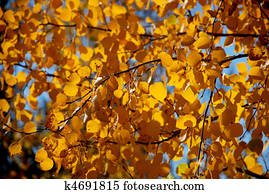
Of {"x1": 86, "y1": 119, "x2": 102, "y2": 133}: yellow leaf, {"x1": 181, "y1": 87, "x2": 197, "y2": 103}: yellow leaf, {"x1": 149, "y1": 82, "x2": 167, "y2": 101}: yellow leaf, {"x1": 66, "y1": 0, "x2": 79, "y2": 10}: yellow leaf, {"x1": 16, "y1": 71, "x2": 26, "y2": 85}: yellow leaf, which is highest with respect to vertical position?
{"x1": 66, "y1": 0, "x2": 79, "y2": 10}: yellow leaf

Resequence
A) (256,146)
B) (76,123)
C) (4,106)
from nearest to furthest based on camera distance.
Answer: (256,146), (76,123), (4,106)

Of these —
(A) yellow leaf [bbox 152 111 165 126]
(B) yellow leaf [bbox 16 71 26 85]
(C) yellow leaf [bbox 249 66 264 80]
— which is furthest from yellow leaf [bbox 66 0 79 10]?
(C) yellow leaf [bbox 249 66 264 80]

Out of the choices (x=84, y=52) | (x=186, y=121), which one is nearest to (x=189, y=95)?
(x=186, y=121)

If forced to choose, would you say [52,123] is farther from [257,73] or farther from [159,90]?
[257,73]

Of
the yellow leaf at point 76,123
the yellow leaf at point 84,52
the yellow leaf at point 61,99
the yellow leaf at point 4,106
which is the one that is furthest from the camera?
the yellow leaf at point 84,52

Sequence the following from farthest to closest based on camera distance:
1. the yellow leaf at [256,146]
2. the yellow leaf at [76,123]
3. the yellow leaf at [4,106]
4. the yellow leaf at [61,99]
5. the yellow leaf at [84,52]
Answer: the yellow leaf at [84,52]
the yellow leaf at [4,106]
the yellow leaf at [61,99]
the yellow leaf at [76,123]
the yellow leaf at [256,146]

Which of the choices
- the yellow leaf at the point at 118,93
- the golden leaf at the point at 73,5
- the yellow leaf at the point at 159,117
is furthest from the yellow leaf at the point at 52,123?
the golden leaf at the point at 73,5

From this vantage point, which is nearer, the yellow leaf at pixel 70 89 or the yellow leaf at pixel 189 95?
the yellow leaf at pixel 189 95

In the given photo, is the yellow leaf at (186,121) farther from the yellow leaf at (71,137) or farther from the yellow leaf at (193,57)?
the yellow leaf at (71,137)

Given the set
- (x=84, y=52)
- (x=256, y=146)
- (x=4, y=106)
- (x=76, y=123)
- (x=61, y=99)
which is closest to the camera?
(x=256, y=146)

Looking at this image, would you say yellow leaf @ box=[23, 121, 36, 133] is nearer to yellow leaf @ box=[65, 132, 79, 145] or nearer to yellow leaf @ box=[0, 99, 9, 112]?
yellow leaf @ box=[65, 132, 79, 145]

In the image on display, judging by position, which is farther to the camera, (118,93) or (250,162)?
(118,93)

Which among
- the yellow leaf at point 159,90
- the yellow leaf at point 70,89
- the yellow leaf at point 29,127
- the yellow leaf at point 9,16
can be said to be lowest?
the yellow leaf at point 29,127

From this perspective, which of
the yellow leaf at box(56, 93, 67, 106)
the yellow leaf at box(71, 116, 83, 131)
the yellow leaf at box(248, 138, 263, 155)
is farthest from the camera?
the yellow leaf at box(56, 93, 67, 106)
